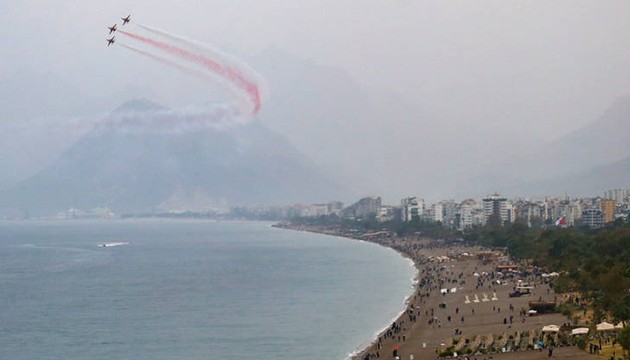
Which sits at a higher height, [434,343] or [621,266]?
[621,266]

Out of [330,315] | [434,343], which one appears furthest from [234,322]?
[434,343]

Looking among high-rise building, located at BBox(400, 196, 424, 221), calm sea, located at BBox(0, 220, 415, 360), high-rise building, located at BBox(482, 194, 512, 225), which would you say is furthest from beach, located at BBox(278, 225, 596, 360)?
high-rise building, located at BBox(400, 196, 424, 221)

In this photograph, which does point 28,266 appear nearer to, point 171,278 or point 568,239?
point 171,278

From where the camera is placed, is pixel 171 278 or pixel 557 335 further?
pixel 171 278

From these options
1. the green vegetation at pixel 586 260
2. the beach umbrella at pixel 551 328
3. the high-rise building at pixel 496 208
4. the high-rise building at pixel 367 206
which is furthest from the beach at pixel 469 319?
the high-rise building at pixel 367 206

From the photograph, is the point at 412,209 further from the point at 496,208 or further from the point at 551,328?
the point at 551,328

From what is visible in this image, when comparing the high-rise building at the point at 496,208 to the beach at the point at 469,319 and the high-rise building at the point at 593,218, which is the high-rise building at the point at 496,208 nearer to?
the high-rise building at the point at 593,218
